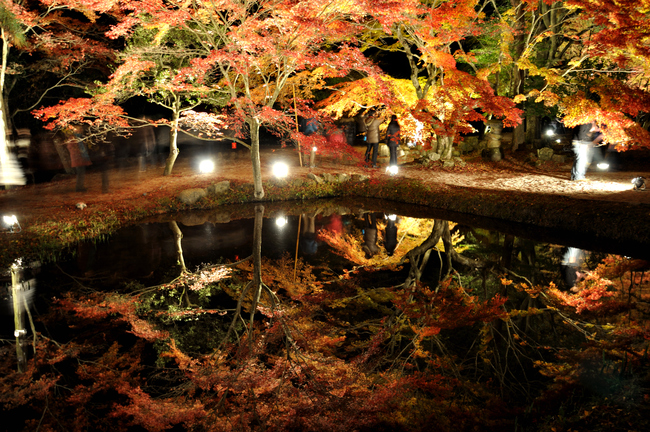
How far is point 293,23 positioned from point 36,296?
6.89m

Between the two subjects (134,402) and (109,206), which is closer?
(134,402)

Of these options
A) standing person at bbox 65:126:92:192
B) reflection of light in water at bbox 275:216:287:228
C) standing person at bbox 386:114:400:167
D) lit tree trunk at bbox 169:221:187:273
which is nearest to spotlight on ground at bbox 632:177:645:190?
standing person at bbox 386:114:400:167

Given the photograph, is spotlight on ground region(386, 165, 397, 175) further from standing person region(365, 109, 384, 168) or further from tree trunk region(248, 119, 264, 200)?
tree trunk region(248, 119, 264, 200)

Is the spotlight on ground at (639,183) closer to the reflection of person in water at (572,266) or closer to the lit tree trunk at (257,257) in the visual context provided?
the reflection of person in water at (572,266)

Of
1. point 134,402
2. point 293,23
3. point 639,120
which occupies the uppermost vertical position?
point 293,23

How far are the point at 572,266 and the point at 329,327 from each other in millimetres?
4455

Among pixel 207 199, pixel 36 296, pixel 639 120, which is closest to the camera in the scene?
pixel 36 296

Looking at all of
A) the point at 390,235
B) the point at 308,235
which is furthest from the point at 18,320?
the point at 390,235

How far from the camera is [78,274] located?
709 cm

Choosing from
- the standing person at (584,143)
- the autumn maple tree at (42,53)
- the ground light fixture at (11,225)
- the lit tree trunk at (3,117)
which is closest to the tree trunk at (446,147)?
the standing person at (584,143)

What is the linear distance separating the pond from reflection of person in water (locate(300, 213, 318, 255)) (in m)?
0.06

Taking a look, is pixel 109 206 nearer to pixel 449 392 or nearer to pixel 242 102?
pixel 242 102

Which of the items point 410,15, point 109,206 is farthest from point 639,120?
point 109,206

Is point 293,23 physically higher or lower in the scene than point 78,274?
higher
